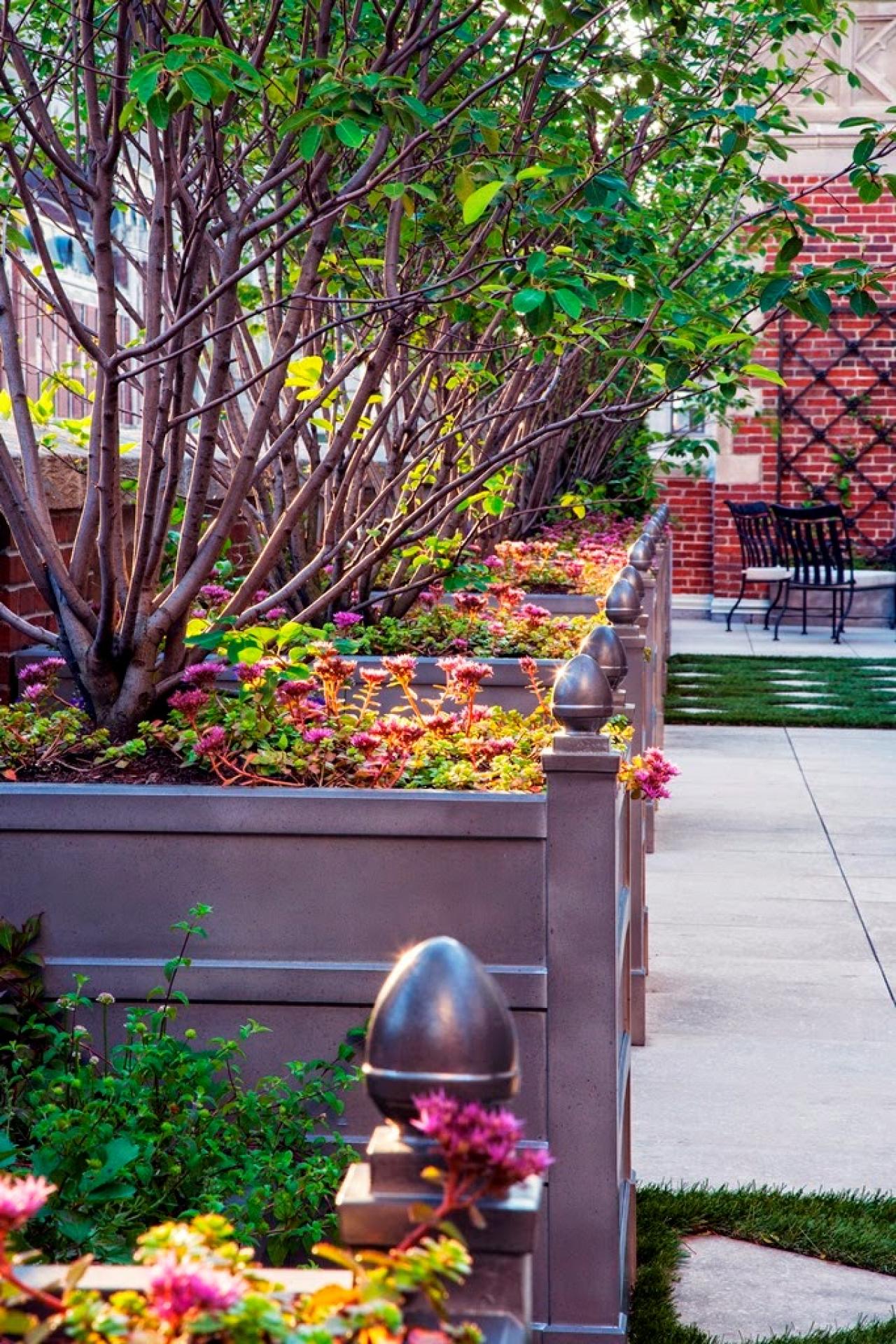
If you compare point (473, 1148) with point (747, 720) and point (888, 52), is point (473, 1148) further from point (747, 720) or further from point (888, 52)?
point (888, 52)

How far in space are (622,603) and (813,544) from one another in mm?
13051

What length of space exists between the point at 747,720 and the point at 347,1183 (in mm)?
10786

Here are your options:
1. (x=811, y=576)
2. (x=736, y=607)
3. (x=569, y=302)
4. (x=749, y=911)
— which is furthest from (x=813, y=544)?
(x=569, y=302)

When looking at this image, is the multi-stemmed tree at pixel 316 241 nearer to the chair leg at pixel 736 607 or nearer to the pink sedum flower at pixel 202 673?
the pink sedum flower at pixel 202 673

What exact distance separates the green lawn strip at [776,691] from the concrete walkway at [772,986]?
2.20m

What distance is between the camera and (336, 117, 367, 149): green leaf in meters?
2.83

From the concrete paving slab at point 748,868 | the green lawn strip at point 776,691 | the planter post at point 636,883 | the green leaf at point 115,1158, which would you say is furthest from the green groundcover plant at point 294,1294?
the green lawn strip at point 776,691

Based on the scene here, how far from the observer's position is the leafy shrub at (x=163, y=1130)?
104 inches

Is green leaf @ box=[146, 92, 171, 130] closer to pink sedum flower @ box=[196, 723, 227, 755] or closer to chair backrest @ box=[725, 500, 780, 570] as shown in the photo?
pink sedum flower @ box=[196, 723, 227, 755]

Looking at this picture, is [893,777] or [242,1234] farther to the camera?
[893,777]

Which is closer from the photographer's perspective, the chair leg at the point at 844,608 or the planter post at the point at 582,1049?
the planter post at the point at 582,1049

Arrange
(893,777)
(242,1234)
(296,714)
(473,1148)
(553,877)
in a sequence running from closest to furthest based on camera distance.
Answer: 1. (473,1148)
2. (242,1234)
3. (553,877)
4. (296,714)
5. (893,777)

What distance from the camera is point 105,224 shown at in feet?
11.6

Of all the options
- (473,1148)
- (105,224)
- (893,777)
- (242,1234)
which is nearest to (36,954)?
(242,1234)
